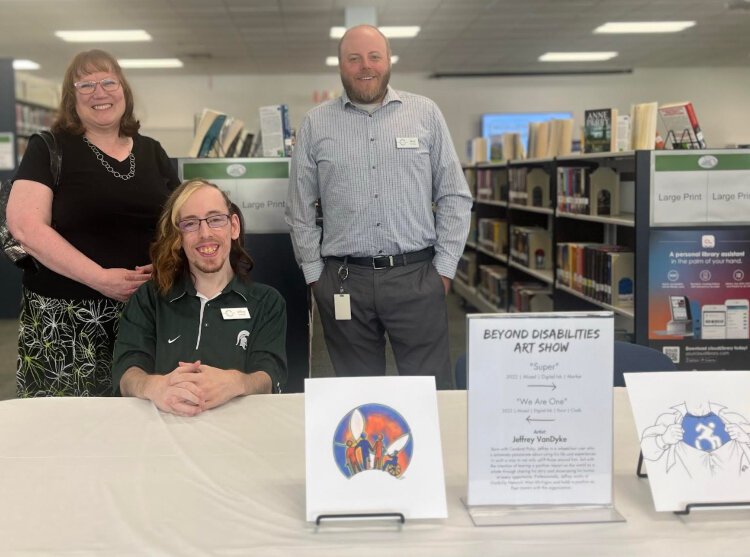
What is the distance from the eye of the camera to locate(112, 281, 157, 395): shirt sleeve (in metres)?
1.92

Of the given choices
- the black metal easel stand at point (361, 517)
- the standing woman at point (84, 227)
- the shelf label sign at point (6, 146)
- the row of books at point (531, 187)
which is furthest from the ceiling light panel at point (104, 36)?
the black metal easel stand at point (361, 517)

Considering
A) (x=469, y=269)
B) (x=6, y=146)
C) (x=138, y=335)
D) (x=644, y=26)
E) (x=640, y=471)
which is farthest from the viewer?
(x=644, y=26)

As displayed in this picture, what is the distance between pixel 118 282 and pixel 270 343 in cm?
58

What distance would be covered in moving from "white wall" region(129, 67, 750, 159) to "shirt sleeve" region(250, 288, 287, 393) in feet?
39.9

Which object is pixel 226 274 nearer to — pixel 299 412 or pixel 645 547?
pixel 299 412

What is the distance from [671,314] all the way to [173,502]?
3.29m

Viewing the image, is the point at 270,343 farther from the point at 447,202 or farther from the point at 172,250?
the point at 447,202

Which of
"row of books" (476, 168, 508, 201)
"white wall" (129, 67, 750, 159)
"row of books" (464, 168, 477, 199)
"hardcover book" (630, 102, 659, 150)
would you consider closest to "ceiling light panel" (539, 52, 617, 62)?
"white wall" (129, 67, 750, 159)

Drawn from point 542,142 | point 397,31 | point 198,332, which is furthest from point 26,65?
point 198,332

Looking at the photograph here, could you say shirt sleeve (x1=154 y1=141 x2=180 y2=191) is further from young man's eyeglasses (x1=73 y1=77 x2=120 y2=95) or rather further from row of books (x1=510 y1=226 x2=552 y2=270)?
row of books (x1=510 y1=226 x2=552 y2=270)

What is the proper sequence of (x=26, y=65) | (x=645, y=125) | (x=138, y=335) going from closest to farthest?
(x=138, y=335), (x=645, y=125), (x=26, y=65)

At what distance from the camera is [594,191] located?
480 centimetres

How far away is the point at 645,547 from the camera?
3.45ft

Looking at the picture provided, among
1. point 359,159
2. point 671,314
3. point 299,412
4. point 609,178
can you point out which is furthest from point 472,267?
point 299,412
